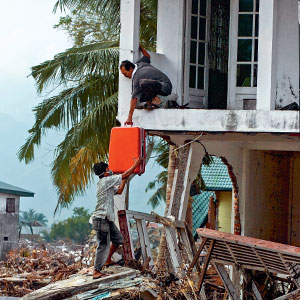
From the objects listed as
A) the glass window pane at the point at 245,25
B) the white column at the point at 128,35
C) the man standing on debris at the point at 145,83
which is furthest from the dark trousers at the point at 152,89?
the glass window pane at the point at 245,25

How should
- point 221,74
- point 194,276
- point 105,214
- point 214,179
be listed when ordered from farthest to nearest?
point 214,179
point 221,74
point 194,276
point 105,214

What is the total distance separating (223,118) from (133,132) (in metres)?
1.45

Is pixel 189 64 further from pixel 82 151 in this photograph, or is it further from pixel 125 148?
pixel 82 151

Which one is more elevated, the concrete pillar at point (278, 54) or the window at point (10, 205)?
the concrete pillar at point (278, 54)

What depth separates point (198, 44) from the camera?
54.4 feet

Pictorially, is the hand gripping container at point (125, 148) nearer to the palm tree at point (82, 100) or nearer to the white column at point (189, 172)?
the white column at point (189, 172)

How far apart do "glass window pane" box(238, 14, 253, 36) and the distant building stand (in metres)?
23.6

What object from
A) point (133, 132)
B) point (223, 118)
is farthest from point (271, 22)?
point (133, 132)

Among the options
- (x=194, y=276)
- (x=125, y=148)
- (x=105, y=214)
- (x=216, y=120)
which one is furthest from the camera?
(x=194, y=276)

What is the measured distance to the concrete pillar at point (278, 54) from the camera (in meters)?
14.9

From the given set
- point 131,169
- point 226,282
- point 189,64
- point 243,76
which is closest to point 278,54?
point 243,76

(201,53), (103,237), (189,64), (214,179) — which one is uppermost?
(201,53)

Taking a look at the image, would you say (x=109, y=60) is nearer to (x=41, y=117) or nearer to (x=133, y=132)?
(x=41, y=117)

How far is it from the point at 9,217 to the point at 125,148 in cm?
2663
